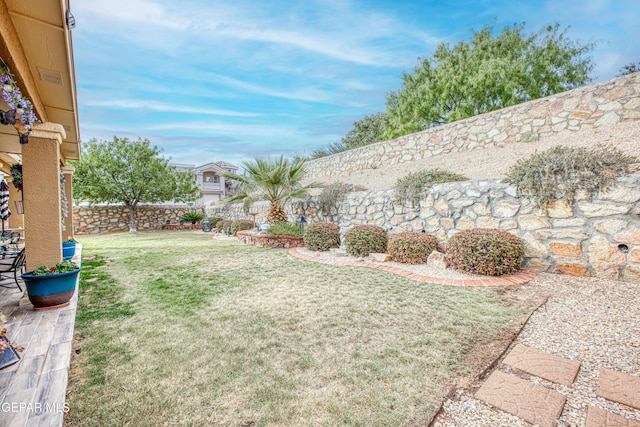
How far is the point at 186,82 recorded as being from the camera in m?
15.0

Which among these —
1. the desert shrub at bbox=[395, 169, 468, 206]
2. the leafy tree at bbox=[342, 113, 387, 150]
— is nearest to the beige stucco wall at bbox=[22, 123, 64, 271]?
the desert shrub at bbox=[395, 169, 468, 206]

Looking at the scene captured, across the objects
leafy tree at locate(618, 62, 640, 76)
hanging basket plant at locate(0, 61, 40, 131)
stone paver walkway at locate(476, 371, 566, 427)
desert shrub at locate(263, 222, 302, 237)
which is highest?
leafy tree at locate(618, 62, 640, 76)

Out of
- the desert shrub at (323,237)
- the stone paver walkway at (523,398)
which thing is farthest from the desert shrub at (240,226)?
the stone paver walkway at (523,398)

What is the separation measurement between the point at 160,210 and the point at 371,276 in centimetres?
1772

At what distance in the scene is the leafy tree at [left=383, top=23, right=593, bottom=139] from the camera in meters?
12.5

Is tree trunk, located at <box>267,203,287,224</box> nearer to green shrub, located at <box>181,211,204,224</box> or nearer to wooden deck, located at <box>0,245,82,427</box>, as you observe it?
wooden deck, located at <box>0,245,82,427</box>

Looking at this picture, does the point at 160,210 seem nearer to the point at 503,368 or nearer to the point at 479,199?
the point at 479,199

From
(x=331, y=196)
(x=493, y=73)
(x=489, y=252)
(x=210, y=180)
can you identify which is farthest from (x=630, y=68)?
(x=210, y=180)

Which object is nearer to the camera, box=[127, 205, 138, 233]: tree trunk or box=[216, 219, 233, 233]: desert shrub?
box=[216, 219, 233, 233]: desert shrub

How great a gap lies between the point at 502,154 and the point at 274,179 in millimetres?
6652

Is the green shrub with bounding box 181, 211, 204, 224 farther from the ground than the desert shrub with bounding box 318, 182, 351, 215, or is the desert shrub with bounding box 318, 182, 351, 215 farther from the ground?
the desert shrub with bounding box 318, 182, 351, 215

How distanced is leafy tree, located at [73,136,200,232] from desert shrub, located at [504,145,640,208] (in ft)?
55.7

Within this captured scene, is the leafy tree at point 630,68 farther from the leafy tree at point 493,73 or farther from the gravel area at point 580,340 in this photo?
the gravel area at point 580,340

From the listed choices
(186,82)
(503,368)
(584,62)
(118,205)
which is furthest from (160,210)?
(584,62)
